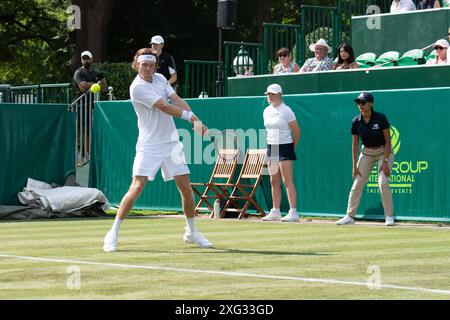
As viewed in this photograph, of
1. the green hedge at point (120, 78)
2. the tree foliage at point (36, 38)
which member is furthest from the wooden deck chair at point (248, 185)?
the tree foliage at point (36, 38)

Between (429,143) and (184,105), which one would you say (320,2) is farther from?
(184,105)

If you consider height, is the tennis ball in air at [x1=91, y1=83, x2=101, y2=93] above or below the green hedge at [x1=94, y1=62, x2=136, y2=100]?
below

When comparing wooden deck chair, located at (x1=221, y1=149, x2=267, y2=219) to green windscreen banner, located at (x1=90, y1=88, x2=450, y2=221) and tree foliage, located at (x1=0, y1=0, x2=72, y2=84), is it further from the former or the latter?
tree foliage, located at (x1=0, y1=0, x2=72, y2=84)

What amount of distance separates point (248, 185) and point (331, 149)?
1803 millimetres

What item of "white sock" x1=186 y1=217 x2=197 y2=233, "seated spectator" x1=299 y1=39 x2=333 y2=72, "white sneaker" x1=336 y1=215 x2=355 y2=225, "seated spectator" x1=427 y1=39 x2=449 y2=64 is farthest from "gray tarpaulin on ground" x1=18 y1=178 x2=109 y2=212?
"white sock" x1=186 y1=217 x2=197 y2=233

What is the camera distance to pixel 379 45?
916 inches

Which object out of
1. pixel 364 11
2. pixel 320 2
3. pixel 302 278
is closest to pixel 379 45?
pixel 364 11

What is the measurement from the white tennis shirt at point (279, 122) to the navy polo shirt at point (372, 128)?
152cm

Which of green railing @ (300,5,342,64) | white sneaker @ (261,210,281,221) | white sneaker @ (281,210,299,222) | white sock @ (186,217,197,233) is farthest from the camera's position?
green railing @ (300,5,342,64)

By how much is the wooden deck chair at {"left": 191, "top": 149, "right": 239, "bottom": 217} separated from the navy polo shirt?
325 centimetres

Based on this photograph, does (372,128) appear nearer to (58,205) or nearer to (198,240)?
(198,240)

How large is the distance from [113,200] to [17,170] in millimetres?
2142

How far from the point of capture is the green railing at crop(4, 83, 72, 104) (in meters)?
23.7

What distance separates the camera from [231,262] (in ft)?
36.8
